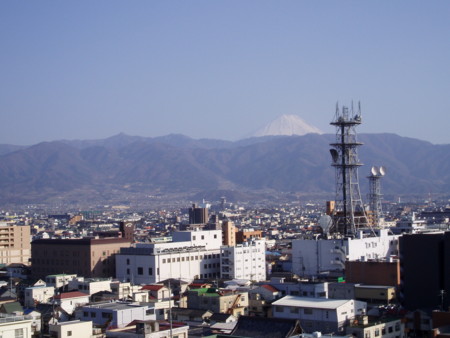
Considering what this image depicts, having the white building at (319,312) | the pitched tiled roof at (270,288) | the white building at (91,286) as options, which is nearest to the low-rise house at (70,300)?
the white building at (91,286)

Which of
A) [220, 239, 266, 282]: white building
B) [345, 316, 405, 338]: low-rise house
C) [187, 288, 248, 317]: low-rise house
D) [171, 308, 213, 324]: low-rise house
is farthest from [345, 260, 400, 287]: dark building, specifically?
[171, 308, 213, 324]: low-rise house

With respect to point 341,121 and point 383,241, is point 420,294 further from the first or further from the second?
point 341,121

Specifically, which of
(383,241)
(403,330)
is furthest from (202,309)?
(383,241)

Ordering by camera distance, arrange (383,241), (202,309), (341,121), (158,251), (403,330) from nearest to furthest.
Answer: (403,330) < (202,309) < (158,251) < (383,241) < (341,121)

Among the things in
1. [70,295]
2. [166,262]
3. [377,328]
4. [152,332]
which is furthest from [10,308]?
[166,262]

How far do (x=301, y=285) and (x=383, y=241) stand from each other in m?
17.1

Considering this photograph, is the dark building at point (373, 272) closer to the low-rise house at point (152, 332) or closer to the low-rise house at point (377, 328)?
the low-rise house at point (377, 328)

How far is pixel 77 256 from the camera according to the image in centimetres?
5175

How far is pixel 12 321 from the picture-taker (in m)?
19.8

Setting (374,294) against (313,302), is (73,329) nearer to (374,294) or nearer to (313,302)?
(313,302)

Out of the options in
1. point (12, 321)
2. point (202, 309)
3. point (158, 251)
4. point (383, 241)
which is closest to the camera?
point (12, 321)

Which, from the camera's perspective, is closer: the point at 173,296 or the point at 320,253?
the point at 173,296

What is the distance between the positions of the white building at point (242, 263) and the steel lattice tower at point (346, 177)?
17.9ft

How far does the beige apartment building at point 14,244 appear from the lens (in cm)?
6850
